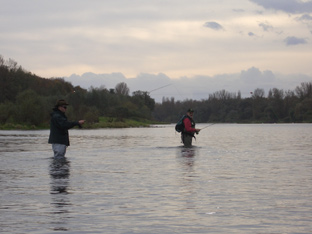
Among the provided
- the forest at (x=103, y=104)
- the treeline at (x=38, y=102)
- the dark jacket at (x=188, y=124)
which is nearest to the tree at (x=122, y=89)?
the forest at (x=103, y=104)

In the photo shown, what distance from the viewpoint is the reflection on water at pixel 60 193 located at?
8250mm

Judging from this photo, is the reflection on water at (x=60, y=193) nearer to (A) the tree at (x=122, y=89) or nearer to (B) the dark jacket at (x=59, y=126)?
(B) the dark jacket at (x=59, y=126)

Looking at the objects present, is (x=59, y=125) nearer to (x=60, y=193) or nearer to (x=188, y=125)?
(x=60, y=193)

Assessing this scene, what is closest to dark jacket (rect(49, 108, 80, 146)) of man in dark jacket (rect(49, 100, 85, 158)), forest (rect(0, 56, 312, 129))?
man in dark jacket (rect(49, 100, 85, 158))

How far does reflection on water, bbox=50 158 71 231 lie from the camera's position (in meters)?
8.25

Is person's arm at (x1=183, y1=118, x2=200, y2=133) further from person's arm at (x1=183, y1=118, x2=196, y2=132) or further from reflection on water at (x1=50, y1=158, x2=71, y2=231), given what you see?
reflection on water at (x1=50, y1=158, x2=71, y2=231)

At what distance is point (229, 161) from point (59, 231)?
12.4 metres

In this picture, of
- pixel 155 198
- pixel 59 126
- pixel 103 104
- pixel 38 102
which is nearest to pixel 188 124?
pixel 59 126

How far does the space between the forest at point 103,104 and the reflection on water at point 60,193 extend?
5331 cm

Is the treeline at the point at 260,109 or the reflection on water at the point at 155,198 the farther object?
the treeline at the point at 260,109

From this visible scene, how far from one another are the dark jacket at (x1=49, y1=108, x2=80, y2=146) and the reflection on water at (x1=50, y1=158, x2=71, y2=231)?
2.58 feet

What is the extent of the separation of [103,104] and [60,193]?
385 ft

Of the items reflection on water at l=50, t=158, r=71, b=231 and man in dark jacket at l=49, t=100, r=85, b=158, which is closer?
reflection on water at l=50, t=158, r=71, b=231

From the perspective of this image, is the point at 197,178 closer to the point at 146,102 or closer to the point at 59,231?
the point at 59,231
